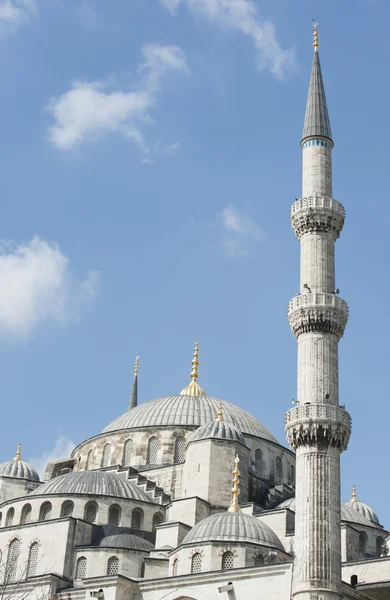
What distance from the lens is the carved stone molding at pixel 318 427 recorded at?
19.6 m

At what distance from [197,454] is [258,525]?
14.1 ft

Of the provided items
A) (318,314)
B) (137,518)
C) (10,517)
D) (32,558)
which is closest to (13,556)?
(32,558)

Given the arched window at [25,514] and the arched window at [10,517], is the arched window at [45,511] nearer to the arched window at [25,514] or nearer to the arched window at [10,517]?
the arched window at [25,514]

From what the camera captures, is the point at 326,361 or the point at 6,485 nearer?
the point at 326,361

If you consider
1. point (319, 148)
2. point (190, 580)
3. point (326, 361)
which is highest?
point (319, 148)

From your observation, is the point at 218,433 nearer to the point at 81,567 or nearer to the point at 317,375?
the point at 81,567

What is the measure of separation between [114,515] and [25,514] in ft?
7.70

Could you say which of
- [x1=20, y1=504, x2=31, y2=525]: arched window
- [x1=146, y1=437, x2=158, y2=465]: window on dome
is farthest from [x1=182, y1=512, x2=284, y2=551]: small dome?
[x1=146, y1=437, x2=158, y2=465]: window on dome

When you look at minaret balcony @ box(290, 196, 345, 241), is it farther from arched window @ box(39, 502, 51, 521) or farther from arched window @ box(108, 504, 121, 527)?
arched window @ box(39, 502, 51, 521)

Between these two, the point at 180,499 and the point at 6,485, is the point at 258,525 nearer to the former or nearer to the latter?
the point at 180,499

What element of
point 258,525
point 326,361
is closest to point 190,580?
point 258,525

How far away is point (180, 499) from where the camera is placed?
2602cm

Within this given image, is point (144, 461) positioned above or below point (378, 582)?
above

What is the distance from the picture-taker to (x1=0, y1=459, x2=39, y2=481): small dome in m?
32.1
